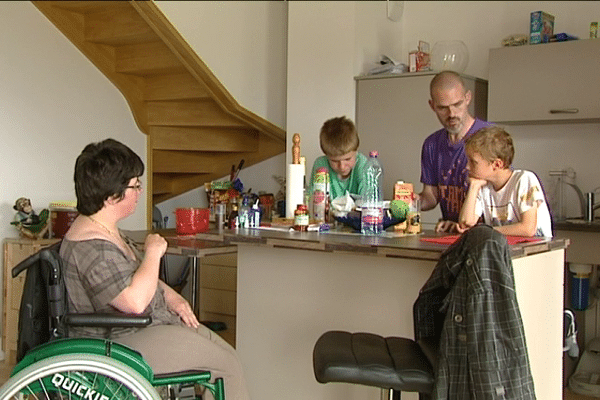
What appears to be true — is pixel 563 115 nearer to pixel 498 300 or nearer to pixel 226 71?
pixel 226 71

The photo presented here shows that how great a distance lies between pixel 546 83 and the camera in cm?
427

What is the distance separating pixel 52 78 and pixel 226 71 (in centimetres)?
104

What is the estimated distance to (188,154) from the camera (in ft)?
18.7

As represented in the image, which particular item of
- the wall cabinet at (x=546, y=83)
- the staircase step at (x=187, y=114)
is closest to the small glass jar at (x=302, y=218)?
the wall cabinet at (x=546, y=83)

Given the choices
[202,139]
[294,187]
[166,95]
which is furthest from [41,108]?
[294,187]

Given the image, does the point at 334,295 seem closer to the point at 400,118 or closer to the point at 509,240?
the point at 509,240

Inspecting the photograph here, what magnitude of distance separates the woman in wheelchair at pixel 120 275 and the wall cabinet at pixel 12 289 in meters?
2.18

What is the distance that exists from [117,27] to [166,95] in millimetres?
607

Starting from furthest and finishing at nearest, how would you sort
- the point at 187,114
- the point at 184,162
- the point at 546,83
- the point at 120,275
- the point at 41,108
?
the point at 184,162 → the point at 187,114 → the point at 41,108 → the point at 546,83 → the point at 120,275

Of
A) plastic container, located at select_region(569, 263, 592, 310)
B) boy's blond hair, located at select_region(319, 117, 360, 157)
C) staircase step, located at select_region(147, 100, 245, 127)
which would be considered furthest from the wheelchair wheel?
staircase step, located at select_region(147, 100, 245, 127)

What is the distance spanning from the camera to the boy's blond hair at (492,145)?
2.53 m

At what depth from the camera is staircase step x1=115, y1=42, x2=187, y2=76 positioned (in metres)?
4.79

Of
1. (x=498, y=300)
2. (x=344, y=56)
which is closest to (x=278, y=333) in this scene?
(x=498, y=300)

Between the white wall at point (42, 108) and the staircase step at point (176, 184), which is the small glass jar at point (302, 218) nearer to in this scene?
the white wall at point (42, 108)
